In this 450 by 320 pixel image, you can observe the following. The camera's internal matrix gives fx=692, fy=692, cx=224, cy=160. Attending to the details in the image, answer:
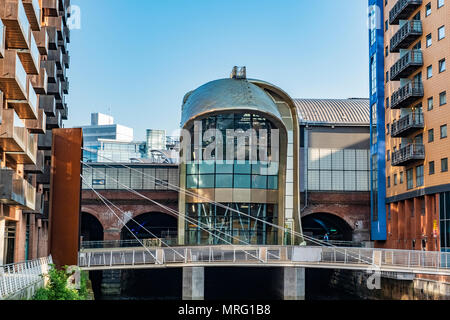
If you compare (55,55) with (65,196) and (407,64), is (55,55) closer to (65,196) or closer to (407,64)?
(65,196)

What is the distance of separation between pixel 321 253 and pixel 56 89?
22.8 metres

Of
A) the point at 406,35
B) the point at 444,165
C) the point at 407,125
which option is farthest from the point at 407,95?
the point at 444,165

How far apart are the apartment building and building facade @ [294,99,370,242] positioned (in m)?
24.3

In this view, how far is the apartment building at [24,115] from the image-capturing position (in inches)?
1131

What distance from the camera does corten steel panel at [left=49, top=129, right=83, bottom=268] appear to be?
31750mm

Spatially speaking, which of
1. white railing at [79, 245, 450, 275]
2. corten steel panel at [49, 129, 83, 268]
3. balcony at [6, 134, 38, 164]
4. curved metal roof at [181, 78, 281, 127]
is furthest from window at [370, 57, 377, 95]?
corten steel panel at [49, 129, 83, 268]

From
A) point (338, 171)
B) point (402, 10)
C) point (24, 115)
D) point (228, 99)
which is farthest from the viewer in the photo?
point (338, 171)

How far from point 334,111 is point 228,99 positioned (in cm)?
1697

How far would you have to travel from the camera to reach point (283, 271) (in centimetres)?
4412

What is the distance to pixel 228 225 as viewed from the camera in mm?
55562

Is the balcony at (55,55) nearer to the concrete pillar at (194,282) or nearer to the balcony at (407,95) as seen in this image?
the concrete pillar at (194,282)

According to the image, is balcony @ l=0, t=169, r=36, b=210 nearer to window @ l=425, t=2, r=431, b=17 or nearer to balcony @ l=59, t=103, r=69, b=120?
balcony @ l=59, t=103, r=69, b=120

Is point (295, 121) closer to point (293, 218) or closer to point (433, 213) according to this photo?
point (293, 218)
